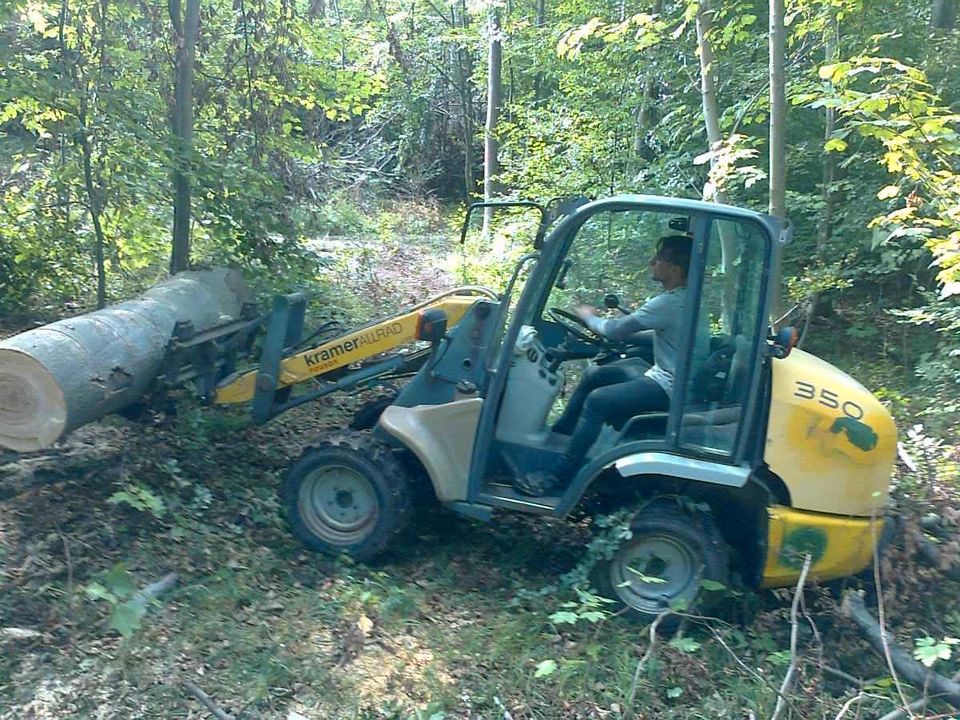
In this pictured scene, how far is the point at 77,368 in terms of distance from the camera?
534 centimetres

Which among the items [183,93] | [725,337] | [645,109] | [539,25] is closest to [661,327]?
[725,337]

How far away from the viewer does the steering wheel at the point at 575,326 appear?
5.61 m

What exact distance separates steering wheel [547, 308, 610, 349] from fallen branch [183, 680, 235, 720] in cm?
275

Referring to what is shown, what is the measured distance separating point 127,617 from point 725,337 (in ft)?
10.6

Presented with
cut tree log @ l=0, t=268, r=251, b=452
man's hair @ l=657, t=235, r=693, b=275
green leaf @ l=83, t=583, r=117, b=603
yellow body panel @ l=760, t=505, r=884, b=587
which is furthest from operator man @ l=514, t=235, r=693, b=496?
cut tree log @ l=0, t=268, r=251, b=452

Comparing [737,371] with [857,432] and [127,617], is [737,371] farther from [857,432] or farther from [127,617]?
[127,617]

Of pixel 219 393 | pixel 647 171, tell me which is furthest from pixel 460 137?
pixel 219 393

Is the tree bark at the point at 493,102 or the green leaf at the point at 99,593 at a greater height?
the tree bark at the point at 493,102

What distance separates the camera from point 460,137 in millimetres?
21016

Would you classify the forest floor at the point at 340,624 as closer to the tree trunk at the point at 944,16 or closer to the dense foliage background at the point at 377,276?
the dense foliage background at the point at 377,276

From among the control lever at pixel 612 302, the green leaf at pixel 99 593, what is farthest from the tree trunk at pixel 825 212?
the green leaf at pixel 99 593

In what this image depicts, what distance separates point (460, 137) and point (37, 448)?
54.8 feet

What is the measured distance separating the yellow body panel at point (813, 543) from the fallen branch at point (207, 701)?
271cm

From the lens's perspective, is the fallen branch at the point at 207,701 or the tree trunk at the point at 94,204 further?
the tree trunk at the point at 94,204
